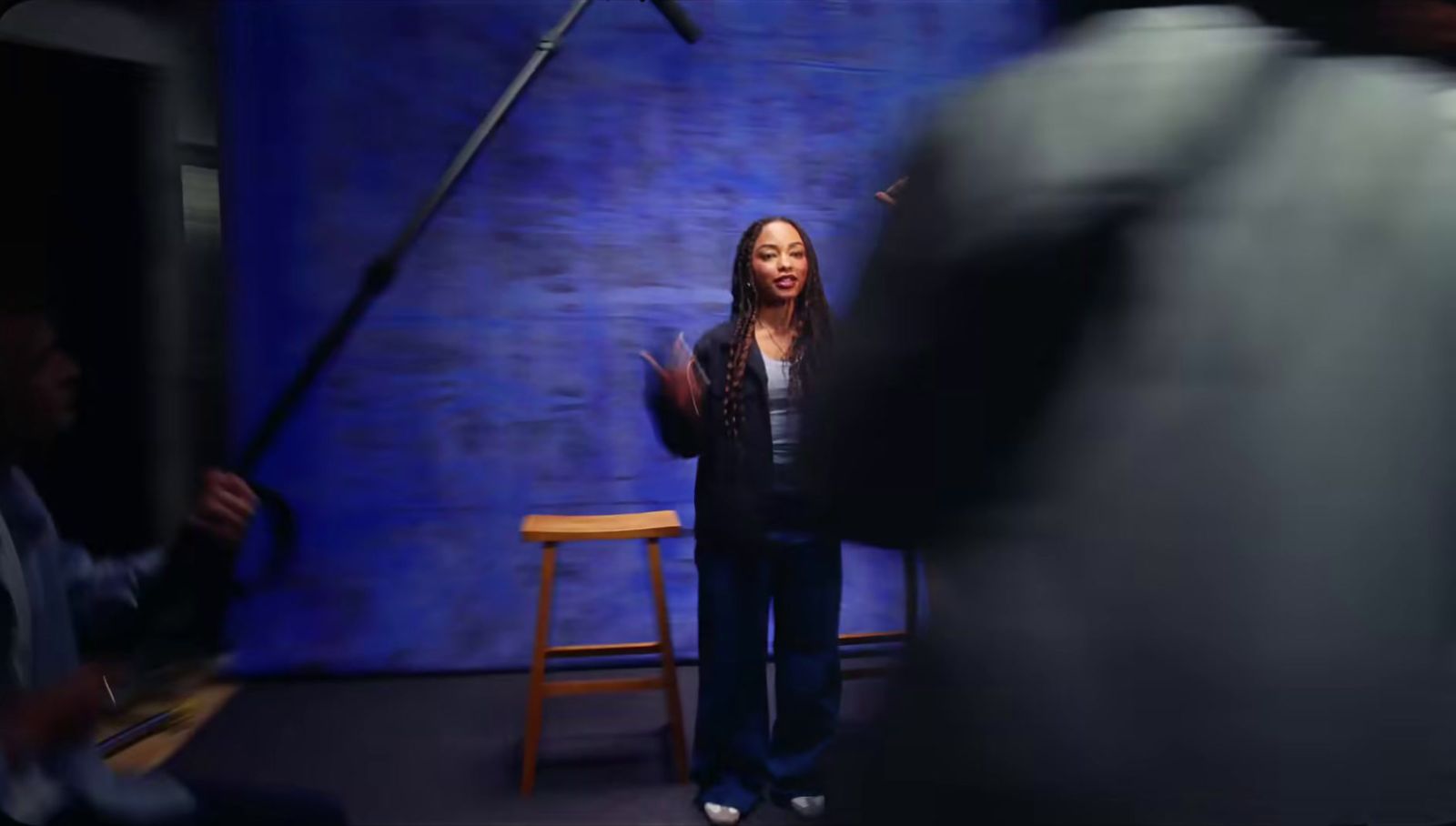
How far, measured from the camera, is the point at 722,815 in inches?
89.6

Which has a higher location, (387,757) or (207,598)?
(207,598)

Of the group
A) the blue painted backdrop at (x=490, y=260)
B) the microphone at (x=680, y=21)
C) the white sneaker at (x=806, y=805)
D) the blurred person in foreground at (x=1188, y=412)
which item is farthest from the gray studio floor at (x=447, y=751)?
the microphone at (x=680, y=21)

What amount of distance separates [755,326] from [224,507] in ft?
4.77

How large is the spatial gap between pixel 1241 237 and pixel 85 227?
10.5 ft

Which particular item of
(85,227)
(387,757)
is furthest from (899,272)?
(85,227)

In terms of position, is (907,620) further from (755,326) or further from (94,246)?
(94,246)

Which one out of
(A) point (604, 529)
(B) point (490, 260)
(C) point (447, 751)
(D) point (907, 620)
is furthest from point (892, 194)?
(B) point (490, 260)

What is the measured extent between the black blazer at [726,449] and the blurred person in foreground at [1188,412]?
1.53m

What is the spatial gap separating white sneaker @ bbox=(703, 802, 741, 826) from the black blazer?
2.19 feet

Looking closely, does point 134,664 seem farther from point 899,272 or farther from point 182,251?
point 182,251

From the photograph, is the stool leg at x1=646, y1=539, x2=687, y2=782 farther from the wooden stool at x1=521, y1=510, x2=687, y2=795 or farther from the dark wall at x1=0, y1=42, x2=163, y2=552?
the dark wall at x1=0, y1=42, x2=163, y2=552

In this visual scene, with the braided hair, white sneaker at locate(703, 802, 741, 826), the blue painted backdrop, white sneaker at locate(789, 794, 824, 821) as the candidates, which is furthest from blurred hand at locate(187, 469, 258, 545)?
the blue painted backdrop

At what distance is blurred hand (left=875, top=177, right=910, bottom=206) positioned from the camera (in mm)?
738

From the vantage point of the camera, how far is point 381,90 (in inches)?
126
